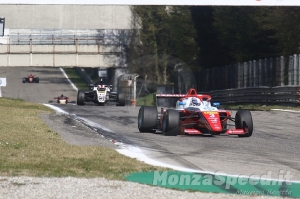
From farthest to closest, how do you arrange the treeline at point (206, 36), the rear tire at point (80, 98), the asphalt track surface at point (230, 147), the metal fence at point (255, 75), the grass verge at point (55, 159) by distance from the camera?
1. the treeline at point (206, 36)
2. the rear tire at point (80, 98)
3. the metal fence at point (255, 75)
4. the asphalt track surface at point (230, 147)
5. the grass verge at point (55, 159)

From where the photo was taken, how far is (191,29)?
54562 millimetres

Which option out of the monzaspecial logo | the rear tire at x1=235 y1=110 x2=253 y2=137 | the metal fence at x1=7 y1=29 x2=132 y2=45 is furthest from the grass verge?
the metal fence at x1=7 y1=29 x2=132 y2=45

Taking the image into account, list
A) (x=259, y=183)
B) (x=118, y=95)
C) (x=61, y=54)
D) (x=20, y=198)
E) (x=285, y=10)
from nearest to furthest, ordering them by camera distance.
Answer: (x=20, y=198), (x=259, y=183), (x=118, y=95), (x=285, y=10), (x=61, y=54)

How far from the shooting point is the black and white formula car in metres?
33.0

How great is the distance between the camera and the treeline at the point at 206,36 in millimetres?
39219

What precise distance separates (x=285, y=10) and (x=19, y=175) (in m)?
29.0

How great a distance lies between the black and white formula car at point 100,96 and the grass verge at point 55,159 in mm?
18431

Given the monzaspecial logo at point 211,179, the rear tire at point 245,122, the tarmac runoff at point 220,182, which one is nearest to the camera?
the tarmac runoff at point 220,182

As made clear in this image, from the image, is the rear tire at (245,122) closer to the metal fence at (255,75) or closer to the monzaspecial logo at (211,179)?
the monzaspecial logo at (211,179)

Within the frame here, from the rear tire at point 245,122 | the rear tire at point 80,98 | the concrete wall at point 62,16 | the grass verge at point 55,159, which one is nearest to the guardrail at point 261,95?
the rear tire at point 80,98

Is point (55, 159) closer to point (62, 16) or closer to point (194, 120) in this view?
point (194, 120)

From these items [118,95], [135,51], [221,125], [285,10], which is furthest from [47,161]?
[135,51]

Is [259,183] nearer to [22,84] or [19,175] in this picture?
[19,175]

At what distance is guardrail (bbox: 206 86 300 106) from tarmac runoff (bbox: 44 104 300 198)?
18851 mm
